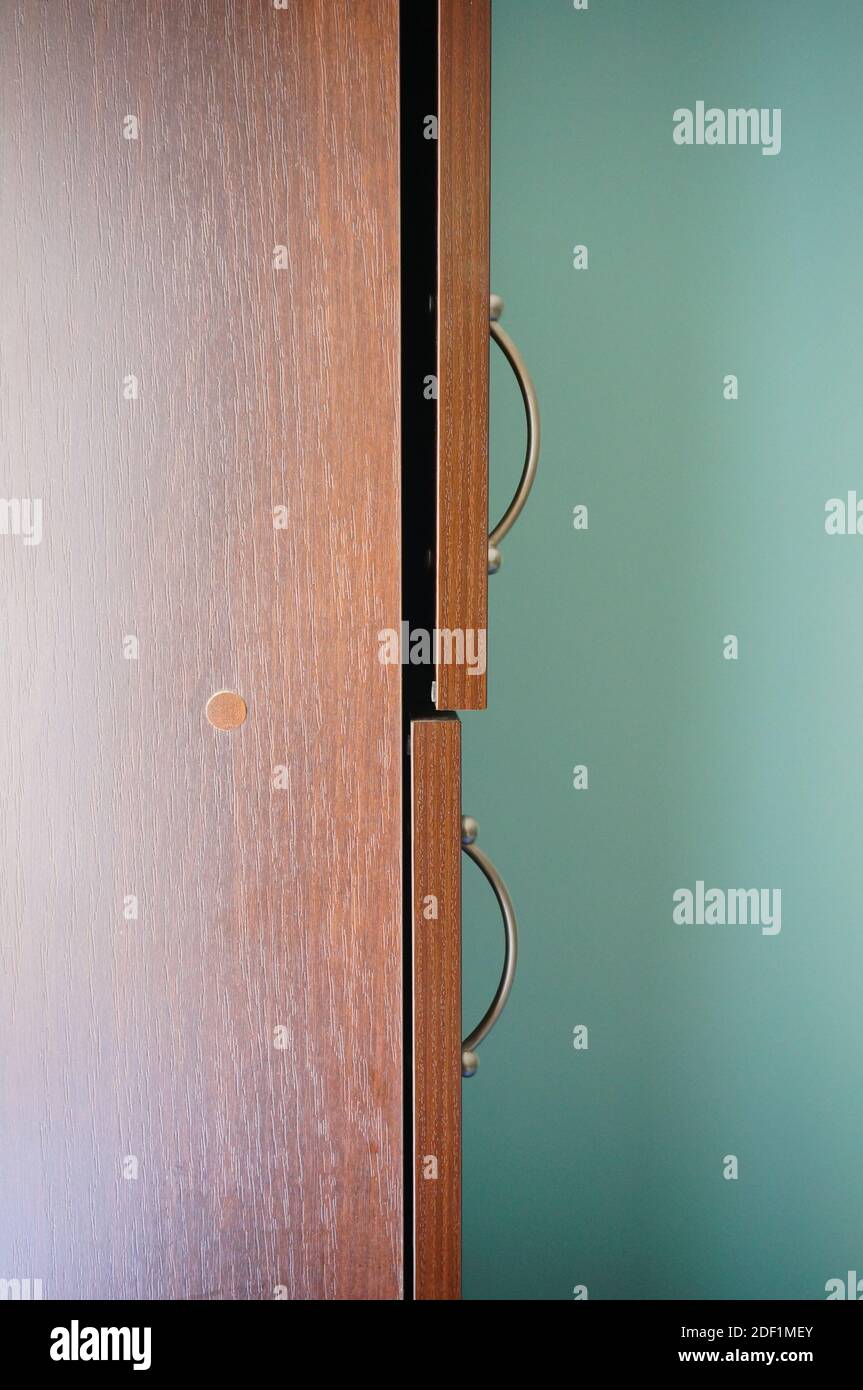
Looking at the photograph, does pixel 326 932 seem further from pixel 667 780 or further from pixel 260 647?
pixel 667 780

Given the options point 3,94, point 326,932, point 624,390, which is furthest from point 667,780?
point 3,94

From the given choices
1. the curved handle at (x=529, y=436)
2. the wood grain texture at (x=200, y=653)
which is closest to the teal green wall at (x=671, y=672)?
the curved handle at (x=529, y=436)

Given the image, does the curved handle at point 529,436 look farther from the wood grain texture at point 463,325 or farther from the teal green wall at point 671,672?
the teal green wall at point 671,672

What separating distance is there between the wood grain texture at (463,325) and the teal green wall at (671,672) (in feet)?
2.08

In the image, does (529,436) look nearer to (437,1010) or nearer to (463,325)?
(463,325)

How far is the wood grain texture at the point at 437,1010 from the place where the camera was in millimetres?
671

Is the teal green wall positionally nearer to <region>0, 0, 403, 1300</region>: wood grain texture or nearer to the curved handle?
the curved handle

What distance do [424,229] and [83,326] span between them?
0.29m

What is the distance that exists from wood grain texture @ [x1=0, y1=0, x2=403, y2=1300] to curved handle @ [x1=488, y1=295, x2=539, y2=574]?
8 cm

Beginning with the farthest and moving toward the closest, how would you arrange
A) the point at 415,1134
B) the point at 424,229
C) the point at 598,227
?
the point at 598,227 < the point at 424,229 < the point at 415,1134

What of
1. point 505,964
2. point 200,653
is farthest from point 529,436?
point 505,964

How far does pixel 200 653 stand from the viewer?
713mm

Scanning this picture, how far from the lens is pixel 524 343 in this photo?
1304 millimetres

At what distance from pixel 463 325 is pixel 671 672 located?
0.77 metres
